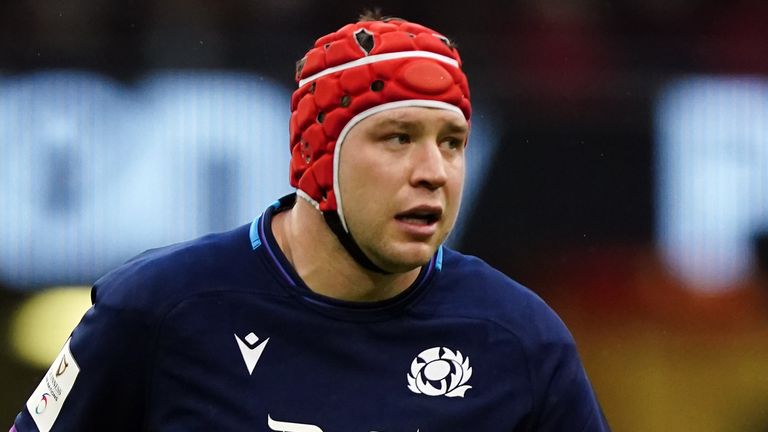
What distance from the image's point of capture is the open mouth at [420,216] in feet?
8.49

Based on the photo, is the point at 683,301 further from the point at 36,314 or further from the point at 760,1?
the point at 36,314

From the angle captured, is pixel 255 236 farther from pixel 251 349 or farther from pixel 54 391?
pixel 54 391

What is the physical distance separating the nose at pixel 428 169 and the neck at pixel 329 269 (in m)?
0.24

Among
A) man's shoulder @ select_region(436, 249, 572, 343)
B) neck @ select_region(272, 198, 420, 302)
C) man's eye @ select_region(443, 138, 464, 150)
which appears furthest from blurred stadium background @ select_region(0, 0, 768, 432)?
man's eye @ select_region(443, 138, 464, 150)

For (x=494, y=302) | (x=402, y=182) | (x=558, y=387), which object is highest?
(x=402, y=182)

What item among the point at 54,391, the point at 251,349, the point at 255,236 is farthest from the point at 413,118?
the point at 54,391

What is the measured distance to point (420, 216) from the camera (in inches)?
103

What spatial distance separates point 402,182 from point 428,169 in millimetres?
55

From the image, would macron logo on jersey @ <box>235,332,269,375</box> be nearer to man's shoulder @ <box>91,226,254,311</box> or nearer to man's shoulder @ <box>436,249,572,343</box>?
man's shoulder @ <box>91,226,254,311</box>

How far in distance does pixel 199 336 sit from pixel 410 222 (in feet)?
1.52

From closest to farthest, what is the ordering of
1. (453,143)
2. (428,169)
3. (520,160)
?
(428,169) < (453,143) < (520,160)

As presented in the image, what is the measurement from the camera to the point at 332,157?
106 inches

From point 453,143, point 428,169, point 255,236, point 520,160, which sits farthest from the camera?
point 520,160

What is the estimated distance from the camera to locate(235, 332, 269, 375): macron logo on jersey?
8.78 feet
